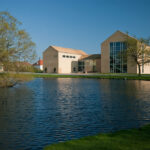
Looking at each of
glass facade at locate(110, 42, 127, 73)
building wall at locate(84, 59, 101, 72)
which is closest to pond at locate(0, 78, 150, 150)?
glass facade at locate(110, 42, 127, 73)

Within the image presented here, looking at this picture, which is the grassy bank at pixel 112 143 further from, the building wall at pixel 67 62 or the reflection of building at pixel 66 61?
the building wall at pixel 67 62


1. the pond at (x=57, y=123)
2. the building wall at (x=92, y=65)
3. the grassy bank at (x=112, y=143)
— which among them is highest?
the building wall at (x=92, y=65)

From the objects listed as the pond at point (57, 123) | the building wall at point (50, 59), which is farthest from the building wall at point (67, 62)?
the pond at point (57, 123)

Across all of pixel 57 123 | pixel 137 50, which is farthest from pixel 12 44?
pixel 137 50

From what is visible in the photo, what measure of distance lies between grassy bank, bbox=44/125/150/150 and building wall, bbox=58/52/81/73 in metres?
69.2

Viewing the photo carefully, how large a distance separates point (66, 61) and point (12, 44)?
173 feet

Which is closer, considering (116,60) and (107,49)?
(116,60)

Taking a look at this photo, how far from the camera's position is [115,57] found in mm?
64750

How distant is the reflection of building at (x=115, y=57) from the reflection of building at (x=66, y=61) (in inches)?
371

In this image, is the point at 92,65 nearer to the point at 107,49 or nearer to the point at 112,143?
the point at 107,49

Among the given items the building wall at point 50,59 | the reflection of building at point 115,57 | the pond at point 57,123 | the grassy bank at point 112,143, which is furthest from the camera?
the building wall at point 50,59

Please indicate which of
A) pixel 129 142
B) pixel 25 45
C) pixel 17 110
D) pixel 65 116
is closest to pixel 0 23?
pixel 25 45

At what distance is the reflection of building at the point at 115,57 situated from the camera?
2472 inches

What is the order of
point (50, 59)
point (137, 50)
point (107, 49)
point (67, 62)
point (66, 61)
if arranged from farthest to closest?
point (67, 62) → point (66, 61) → point (50, 59) → point (107, 49) → point (137, 50)
